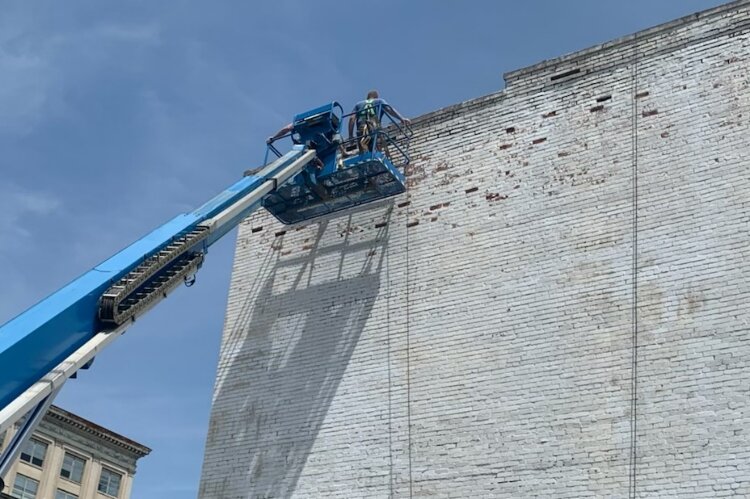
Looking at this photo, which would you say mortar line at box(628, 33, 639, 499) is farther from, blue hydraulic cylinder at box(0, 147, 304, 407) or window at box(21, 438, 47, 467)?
window at box(21, 438, 47, 467)

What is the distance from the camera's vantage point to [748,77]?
12.3 m

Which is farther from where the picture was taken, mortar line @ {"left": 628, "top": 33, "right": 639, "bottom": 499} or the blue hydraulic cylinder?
mortar line @ {"left": 628, "top": 33, "right": 639, "bottom": 499}

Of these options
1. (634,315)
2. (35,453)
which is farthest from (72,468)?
(634,315)

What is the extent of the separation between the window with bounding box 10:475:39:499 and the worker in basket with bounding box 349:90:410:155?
2950 cm

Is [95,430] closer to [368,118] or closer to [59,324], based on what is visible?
[368,118]

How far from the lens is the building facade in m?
38.5

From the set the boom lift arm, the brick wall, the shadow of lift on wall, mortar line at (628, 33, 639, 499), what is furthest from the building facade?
mortar line at (628, 33, 639, 499)

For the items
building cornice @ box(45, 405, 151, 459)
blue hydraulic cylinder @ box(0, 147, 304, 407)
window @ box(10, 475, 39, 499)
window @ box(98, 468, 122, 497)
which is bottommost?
blue hydraulic cylinder @ box(0, 147, 304, 407)

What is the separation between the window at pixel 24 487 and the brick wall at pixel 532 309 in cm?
2738

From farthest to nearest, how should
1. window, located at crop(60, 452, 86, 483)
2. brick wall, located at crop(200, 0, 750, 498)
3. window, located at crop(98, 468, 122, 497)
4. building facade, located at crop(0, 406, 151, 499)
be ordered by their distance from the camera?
1. window, located at crop(98, 468, 122, 497)
2. window, located at crop(60, 452, 86, 483)
3. building facade, located at crop(0, 406, 151, 499)
4. brick wall, located at crop(200, 0, 750, 498)

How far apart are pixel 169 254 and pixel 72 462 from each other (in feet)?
109

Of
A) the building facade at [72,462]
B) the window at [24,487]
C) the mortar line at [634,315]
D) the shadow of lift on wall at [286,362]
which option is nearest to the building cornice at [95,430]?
the building facade at [72,462]

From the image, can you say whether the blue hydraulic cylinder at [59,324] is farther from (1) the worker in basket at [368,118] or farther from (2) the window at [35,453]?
(2) the window at [35,453]

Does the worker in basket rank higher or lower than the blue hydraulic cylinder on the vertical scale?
higher
